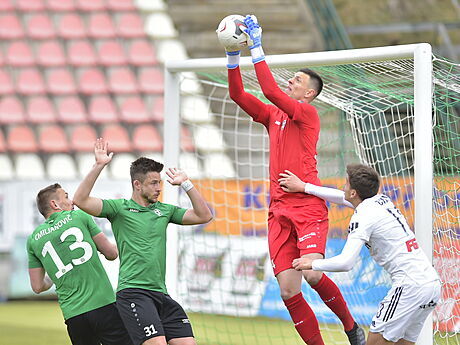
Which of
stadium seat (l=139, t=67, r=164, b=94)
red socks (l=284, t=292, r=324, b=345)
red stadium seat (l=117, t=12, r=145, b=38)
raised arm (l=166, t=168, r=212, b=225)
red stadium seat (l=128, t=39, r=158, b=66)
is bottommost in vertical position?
red socks (l=284, t=292, r=324, b=345)

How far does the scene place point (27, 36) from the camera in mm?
14836

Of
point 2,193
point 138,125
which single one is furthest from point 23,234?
point 138,125

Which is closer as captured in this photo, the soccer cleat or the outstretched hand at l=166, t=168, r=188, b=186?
the outstretched hand at l=166, t=168, r=188, b=186

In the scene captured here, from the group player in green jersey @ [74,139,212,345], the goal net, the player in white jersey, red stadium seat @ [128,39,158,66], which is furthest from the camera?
red stadium seat @ [128,39,158,66]

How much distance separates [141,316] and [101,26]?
10715 millimetres

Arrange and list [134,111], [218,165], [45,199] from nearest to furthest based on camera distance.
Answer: [45,199], [218,165], [134,111]

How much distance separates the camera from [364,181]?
4750 mm

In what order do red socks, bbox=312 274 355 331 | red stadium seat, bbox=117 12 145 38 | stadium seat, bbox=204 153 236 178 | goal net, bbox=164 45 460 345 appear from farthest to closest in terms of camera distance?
red stadium seat, bbox=117 12 145 38 < stadium seat, bbox=204 153 236 178 < goal net, bbox=164 45 460 345 < red socks, bbox=312 274 355 331

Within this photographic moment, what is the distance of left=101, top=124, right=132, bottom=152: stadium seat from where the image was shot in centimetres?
1362

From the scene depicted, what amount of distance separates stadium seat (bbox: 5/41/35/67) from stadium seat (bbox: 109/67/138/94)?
56.7 inches

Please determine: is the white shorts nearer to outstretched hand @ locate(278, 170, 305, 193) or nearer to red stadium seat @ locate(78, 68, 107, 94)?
outstretched hand @ locate(278, 170, 305, 193)

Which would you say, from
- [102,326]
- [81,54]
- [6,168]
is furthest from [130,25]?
[102,326]

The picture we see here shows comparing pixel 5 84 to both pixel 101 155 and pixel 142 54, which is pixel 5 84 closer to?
pixel 142 54

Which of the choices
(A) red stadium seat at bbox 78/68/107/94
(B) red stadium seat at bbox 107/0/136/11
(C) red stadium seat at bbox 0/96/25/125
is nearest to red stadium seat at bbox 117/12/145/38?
(B) red stadium seat at bbox 107/0/136/11
